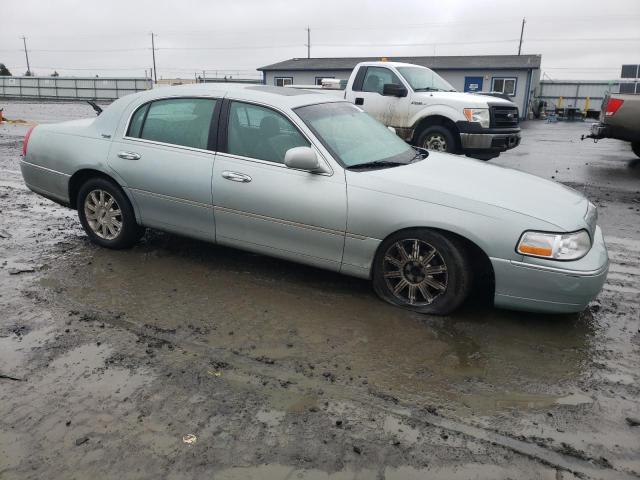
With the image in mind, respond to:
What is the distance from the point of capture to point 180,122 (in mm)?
4879

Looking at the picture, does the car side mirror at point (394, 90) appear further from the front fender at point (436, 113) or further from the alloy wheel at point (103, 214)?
the alloy wheel at point (103, 214)

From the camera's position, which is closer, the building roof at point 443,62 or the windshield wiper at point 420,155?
the windshield wiper at point 420,155

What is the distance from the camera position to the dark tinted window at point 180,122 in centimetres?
475

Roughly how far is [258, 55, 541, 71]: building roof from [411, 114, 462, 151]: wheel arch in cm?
2073

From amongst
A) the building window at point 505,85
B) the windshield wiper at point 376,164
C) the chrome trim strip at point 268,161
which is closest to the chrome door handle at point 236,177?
the chrome trim strip at point 268,161

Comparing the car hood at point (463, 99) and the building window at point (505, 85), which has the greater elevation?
the building window at point (505, 85)

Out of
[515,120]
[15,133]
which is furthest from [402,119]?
[15,133]

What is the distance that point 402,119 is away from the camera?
1040cm

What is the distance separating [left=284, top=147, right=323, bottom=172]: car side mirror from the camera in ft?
13.4

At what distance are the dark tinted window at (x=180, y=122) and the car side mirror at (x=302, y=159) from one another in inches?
38.3

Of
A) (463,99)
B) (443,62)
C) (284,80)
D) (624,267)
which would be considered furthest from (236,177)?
(284,80)

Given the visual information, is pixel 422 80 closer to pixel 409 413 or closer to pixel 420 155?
pixel 420 155

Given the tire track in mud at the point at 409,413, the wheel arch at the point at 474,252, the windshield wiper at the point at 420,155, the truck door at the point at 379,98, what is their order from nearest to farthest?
the tire track in mud at the point at 409,413 < the wheel arch at the point at 474,252 < the windshield wiper at the point at 420,155 < the truck door at the point at 379,98

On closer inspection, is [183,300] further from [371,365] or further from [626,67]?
[626,67]
